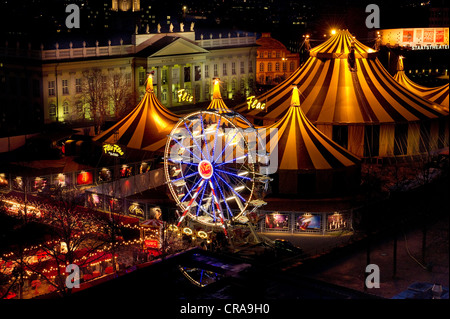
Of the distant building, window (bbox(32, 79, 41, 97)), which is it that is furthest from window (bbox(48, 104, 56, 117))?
the distant building

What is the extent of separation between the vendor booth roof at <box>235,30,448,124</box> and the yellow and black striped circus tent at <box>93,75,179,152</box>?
3.49 meters

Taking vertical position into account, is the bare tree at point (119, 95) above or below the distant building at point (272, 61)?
below

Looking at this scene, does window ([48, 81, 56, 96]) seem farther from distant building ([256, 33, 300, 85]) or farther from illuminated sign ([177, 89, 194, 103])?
distant building ([256, 33, 300, 85])

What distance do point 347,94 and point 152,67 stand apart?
1073 inches

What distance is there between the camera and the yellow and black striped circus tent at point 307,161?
27.4 metres

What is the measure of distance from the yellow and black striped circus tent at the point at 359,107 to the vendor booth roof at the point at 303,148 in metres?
3.36

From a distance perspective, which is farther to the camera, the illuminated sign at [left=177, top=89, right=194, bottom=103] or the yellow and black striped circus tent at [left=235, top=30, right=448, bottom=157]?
the illuminated sign at [left=177, top=89, right=194, bottom=103]

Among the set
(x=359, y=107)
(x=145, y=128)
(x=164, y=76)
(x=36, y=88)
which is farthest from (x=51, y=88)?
(x=359, y=107)

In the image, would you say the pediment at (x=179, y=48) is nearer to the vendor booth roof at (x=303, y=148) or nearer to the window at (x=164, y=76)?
the window at (x=164, y=76)

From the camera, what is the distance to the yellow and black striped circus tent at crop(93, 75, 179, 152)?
108 ft

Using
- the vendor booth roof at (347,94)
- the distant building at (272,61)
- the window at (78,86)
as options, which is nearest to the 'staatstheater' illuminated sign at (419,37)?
the distant building at (272,61)
